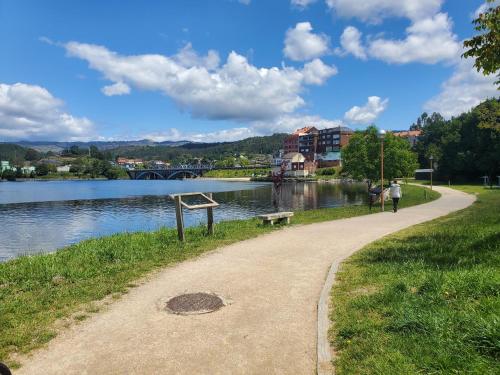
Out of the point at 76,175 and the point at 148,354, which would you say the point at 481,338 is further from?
the point at 76,175

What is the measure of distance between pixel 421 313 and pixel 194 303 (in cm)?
375

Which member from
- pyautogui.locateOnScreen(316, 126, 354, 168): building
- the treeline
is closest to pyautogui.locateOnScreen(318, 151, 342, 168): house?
pyautogui.locateOnScreen(316, 126, 354, 168): building

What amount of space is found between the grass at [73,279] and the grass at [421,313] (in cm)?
427

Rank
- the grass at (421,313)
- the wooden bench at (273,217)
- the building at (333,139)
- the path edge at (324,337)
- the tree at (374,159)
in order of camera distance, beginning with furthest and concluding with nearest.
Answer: the building at (333,139), the tree at (374,159), the wooden bench at (273,217), the path edge at (324,337), the grass at (421,313)

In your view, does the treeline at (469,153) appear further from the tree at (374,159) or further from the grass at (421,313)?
the grass at (421,313)

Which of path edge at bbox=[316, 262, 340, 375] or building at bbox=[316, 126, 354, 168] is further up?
building at bbox=[316, 126, 354, 168]

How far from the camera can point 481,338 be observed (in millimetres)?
4352

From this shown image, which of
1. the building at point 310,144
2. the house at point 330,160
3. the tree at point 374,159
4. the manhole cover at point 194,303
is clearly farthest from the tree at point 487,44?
the building at point 310,144

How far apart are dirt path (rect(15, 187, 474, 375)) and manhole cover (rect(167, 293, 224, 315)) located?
0.19 m

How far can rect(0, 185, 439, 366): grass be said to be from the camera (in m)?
5.99

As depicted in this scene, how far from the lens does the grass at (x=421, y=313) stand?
4.20 meters

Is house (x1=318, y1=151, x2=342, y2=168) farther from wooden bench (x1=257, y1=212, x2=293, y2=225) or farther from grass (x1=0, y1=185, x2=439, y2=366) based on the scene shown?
grass (x1=0, y1=185, x2=439, y2=366)

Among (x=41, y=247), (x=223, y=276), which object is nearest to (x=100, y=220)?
(x=41, y=247)

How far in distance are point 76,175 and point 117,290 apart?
201m
